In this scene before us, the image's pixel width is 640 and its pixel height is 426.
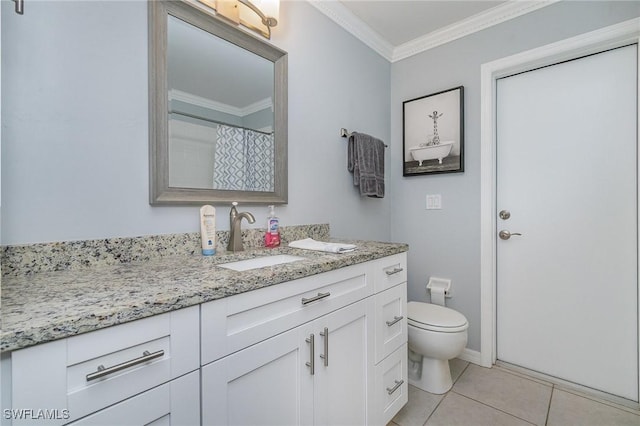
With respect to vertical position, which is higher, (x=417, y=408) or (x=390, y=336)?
(x=390, y=336)

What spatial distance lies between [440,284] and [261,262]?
5.07 feet

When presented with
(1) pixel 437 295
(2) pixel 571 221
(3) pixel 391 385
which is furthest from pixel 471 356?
(2) pixel 571 221

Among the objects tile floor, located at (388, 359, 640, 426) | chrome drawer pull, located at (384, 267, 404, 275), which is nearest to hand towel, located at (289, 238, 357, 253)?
chrome drawer pull, located at (384, 267, 404, 275)

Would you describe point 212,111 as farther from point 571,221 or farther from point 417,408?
point 571,221

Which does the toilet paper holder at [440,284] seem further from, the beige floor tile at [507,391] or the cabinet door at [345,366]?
the cabinet door at [345,366]

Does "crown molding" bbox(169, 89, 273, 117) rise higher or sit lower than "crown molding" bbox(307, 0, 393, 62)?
lower

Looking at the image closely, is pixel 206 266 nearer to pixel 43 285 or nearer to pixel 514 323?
pixel 43 285

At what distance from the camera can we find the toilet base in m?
1.72

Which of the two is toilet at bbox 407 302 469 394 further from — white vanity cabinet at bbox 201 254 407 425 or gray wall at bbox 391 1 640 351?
gray wall at bbox 391 1 640 351

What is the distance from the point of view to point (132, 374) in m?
0.60

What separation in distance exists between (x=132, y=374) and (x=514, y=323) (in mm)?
2262

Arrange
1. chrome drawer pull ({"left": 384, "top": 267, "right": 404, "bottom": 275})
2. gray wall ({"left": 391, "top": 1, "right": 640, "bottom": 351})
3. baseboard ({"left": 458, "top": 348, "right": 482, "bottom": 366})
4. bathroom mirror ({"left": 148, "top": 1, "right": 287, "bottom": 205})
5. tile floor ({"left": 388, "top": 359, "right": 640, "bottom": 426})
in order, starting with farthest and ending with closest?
baseboard ({"left": 458, "top": 348, "right": 482, "bottom": 366})
gray wall ({"left": 391, "top": 1, "right": 640, "bottom": 351})
tile floor ({"left": 388, "top": 359, "right": 640, "bottom": 426})
chrome drawer pull ({"left": 384, "top": 267, "right": 404, "bottom": 275})
bathroom mirror ({"left": 148, "top": 1, "right": 287, "bottom": 205})

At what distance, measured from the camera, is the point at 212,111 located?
1307 mm

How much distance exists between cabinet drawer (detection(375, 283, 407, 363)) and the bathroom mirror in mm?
757
